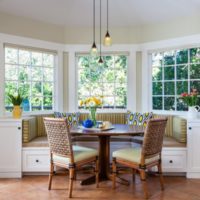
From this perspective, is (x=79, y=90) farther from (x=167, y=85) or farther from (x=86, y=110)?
(x=167, y=85)

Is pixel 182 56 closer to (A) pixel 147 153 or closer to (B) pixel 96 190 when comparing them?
(A) pixel 147 153

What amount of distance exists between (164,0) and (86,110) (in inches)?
93.8

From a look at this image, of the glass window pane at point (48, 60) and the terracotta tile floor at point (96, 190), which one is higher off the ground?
the glass window pane at point (48, 60)

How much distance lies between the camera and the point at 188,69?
405cm

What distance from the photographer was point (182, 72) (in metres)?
4.14

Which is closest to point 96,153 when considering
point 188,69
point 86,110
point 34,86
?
point 86,110

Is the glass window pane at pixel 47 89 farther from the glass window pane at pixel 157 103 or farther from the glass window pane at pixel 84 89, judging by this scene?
the glass window pane at pixel 157 103

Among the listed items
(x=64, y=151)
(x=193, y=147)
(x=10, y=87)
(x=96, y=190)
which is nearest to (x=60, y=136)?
(x=64, y=151)

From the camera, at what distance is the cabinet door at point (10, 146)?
3426 mm

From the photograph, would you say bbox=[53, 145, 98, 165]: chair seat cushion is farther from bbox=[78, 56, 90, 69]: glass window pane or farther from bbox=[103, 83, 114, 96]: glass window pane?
bbox=[78, 56, 90, 69]: glass window pane

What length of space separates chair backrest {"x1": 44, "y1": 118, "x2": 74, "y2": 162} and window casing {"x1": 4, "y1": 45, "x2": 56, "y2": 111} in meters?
1.45

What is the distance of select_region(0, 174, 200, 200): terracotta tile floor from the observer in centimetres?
276

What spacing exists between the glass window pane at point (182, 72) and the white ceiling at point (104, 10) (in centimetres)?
87

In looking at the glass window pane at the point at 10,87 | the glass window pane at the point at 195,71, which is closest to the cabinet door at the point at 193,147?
the glass window pane at the point at 195,71
